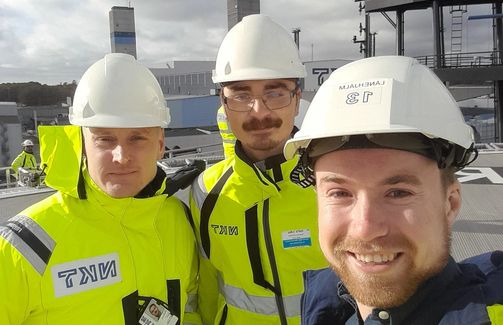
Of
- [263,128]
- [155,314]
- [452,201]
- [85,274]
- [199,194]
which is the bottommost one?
[155,314]

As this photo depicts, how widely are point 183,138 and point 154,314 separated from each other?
27167mm

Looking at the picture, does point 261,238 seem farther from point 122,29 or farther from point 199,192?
point 122,29

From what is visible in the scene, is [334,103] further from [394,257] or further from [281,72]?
[281,72]

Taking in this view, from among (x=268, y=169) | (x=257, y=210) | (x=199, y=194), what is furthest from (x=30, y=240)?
(x=268, y=169)

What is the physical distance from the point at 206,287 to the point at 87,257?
2.94 ft

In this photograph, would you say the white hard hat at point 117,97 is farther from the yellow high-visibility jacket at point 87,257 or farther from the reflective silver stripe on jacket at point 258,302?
the reflective silver stripe on jacket at point 258,302

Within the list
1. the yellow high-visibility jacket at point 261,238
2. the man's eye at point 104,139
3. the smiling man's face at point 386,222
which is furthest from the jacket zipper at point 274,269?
the smiling man's face at point 386,222

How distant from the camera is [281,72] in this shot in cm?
258

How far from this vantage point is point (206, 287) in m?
2.69

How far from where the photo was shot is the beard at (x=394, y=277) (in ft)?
4.00

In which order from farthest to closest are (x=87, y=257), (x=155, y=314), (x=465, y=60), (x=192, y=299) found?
(x=465, y=60)
(x=192, y=299)
(x=155, y=314)
(x=87, y=257)

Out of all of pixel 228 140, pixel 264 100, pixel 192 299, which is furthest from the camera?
pixel 228 140

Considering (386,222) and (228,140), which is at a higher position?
(228,140)

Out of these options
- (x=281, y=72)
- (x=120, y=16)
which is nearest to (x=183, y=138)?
(x=120, y=16)
